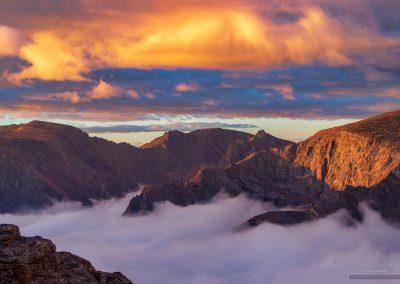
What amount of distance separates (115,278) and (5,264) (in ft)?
43.8

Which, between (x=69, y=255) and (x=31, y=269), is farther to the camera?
(x=69, y=255)

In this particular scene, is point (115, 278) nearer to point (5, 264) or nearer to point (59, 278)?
point (59, 278)

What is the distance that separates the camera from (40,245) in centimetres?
7556

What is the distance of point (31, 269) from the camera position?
241 feet

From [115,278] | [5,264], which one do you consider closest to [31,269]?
[5,264]

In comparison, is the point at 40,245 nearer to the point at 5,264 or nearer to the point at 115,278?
the point at 5,264

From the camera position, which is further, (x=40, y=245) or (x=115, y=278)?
(x=115, y=278)

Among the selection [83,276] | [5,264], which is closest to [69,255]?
[83,276]

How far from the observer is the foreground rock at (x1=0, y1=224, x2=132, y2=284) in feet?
238

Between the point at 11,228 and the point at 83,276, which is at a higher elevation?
the point at 11,228

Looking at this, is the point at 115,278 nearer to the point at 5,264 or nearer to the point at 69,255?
the point at 69,255

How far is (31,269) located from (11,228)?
610 cm

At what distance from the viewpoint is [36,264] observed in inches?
2921

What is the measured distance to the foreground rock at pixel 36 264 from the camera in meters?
72.5
